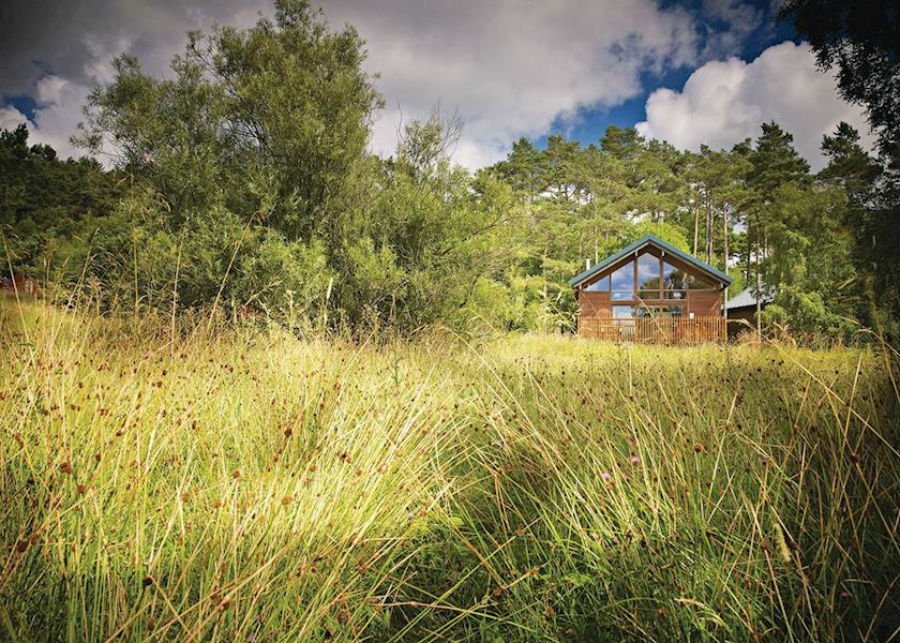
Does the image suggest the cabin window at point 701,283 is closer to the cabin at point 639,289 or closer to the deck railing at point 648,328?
the cabin at point 639,289

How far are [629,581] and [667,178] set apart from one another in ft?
128

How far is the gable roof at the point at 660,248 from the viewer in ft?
64.6

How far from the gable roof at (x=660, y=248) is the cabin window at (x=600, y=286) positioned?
0.60 meters

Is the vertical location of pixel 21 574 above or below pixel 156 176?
below

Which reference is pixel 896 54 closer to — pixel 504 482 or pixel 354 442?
pixel 504 482

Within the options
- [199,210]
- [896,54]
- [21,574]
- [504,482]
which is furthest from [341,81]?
[21,574]

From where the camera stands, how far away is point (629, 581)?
1473 millimetres

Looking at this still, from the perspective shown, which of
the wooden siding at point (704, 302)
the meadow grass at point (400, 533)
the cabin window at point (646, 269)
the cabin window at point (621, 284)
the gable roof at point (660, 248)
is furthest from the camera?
the cabin window at point (621, 284)

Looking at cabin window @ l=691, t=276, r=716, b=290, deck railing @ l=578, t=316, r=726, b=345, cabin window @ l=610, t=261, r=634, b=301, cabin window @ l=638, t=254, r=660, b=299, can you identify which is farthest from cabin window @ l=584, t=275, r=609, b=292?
cabin window @ l=691, t=276, r=716, b=290

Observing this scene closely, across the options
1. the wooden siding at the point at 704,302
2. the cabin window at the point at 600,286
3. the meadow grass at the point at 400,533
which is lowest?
the meadow grass at the point at 400,533

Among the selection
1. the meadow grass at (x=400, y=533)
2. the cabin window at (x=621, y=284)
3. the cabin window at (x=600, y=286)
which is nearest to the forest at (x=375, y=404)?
the meadow grass at (x=400, y=533)

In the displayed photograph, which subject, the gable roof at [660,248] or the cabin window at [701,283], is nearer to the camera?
the gable roof at [660,248]

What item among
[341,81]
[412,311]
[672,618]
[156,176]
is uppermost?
[341,81]

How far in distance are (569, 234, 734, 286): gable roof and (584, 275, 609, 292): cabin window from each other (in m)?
0.60
